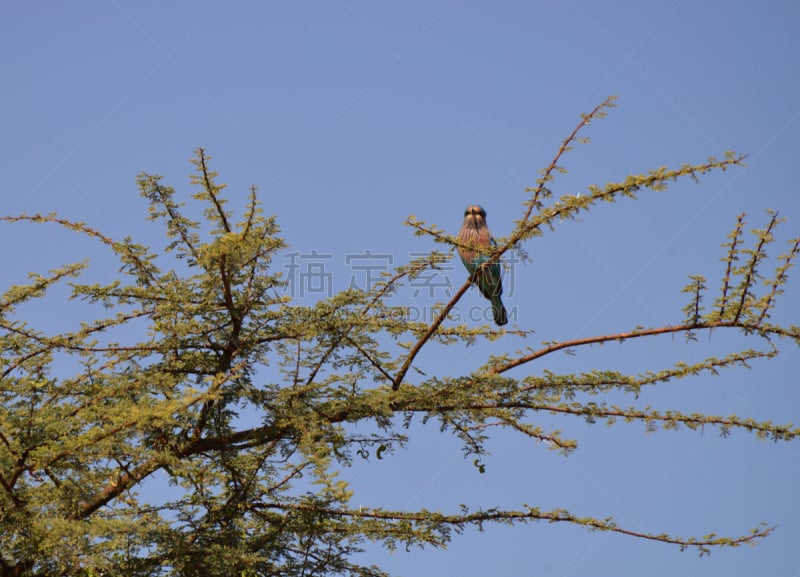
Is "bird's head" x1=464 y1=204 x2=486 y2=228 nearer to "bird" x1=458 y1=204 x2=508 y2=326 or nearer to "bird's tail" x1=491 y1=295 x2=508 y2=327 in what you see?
"bird" x1=458 y1=204 x2=508 y2=326

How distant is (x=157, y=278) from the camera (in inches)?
211

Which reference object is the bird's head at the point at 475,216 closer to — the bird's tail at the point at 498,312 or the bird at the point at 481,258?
the bird at the point at 481,258

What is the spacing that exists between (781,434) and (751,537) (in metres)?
0.55

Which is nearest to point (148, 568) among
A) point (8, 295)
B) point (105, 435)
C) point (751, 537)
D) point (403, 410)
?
point (105, 435)

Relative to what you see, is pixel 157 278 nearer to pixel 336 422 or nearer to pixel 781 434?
pixel 336 422

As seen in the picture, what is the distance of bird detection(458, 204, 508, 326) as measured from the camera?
15.6 feet

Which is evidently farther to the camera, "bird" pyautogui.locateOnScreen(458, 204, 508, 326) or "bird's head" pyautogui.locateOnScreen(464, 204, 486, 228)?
"bird's head" pyautogui.locateOnScreen(464, 204, 486, 228)

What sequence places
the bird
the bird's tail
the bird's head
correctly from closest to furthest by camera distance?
the bird → the bird's tail → the bird's head

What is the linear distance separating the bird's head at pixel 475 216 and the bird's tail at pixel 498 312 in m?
1.09

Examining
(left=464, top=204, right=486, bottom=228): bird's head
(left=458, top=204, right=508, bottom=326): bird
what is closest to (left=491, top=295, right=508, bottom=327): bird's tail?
(left=458, top=204, right=508, bottom=326): bird

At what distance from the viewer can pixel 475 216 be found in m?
8.46

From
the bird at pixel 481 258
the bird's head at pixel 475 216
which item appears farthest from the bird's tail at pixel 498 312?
the bird's head at pixel 475 216

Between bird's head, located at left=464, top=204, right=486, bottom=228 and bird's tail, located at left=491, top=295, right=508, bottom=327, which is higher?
bird's head, located at left=464, top=204, right=486, bottom=228

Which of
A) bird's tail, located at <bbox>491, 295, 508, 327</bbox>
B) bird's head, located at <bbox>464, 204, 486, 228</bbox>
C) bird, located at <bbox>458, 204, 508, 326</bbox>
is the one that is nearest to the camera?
bird, located at <bbox>458, 204, 508, 326</bbox>
